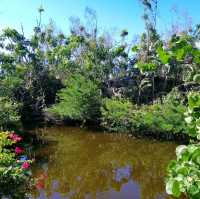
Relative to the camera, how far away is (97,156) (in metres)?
14.9

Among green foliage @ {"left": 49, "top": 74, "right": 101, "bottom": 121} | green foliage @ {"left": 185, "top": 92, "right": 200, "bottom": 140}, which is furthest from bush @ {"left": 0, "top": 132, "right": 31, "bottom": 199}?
green foliage @ {"left": 49, "top": 74, "right": 101, "bottom": 121}

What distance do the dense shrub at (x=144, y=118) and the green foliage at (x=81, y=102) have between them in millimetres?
719

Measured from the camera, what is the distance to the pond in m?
10.5

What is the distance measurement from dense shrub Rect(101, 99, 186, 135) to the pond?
2.08 ft

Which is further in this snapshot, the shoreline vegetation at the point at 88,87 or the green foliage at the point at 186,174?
the shoreline vegetation at the point at 88,87

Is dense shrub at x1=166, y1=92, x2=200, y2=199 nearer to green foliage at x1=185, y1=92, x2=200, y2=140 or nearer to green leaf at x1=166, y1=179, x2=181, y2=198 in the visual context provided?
green leaf at x1=166, y1=179, x2=181, y2=198

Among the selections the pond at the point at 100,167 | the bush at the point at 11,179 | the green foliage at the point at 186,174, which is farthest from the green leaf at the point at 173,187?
the pond at the point at 100,167

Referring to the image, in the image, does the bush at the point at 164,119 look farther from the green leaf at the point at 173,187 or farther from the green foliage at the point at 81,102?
the green leaf at the point at 173,187

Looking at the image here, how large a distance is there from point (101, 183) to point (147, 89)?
16.9 metres

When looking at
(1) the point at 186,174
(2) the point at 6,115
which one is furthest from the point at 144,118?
(1) the point at 186,174

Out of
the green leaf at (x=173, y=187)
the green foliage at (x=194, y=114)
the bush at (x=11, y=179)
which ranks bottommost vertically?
the bush at (x=11, y=179)

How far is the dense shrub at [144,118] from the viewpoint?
16938mm

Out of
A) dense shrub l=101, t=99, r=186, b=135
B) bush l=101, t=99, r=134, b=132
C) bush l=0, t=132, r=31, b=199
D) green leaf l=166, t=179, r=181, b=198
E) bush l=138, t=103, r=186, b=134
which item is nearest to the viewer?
green leaf l=166, t=179, r=181, b=198

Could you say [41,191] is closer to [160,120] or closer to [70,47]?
[160,120]
